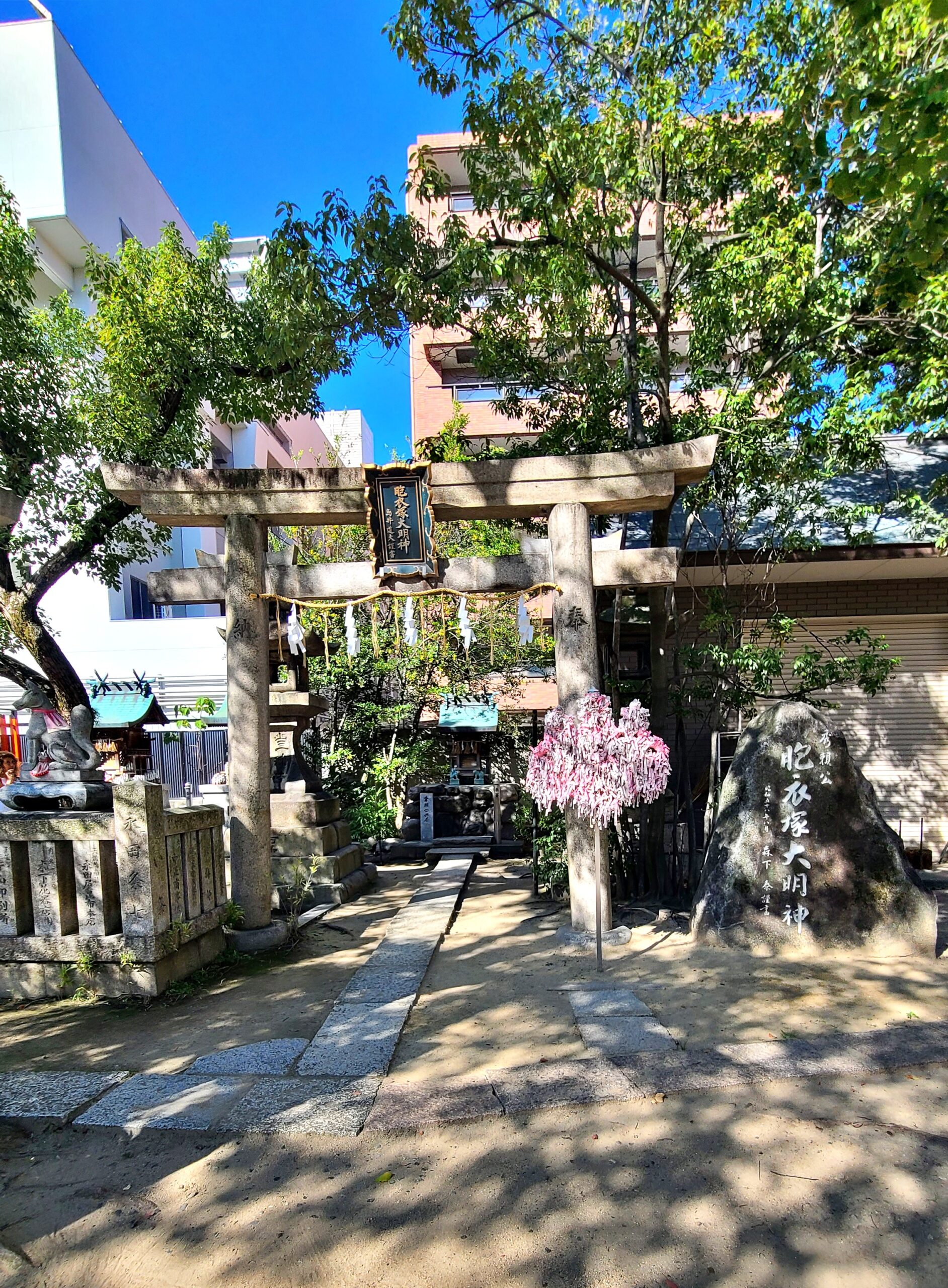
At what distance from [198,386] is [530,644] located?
6974 millimetres

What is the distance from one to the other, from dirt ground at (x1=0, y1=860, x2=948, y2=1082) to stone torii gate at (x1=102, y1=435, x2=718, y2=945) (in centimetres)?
75

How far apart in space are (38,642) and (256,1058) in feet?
23.0

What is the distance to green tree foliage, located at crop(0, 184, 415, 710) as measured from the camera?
928cm

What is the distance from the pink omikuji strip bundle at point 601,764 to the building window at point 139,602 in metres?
17.3

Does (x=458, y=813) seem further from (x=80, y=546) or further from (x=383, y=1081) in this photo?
(x=383, y=1081)

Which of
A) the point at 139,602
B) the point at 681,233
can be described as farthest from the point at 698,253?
the point at 139,602

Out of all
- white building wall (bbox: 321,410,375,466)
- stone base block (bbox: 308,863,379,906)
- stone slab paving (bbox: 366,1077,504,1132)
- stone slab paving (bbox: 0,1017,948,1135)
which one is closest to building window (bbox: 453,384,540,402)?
white building wall (bbox: 321,410,375,466)

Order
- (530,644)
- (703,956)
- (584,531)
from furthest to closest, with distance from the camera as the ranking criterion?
(530,644), (584,531), (703,956)

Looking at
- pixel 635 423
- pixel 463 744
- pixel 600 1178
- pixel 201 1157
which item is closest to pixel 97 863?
pixel 201 1157

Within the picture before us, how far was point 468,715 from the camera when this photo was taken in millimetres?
14336

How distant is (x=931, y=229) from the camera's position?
164 inches

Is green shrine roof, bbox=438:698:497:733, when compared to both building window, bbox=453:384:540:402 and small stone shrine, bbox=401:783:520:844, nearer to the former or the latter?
small stone shrine, bbox=401:783:520:844

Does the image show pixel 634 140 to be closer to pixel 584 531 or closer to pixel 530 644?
pixel 584 531

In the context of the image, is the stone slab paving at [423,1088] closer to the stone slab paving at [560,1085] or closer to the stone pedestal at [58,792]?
the stone slab paving at [560,1085]
